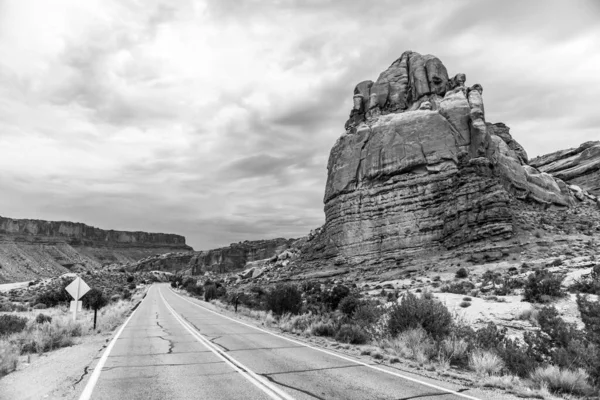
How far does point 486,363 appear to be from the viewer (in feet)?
29.5

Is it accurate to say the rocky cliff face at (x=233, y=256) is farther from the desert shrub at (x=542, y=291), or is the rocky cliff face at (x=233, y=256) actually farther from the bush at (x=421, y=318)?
the bush at (x=421, y=318)

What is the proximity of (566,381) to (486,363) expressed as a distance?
6.10 ft

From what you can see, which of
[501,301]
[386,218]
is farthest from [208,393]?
[386,218]

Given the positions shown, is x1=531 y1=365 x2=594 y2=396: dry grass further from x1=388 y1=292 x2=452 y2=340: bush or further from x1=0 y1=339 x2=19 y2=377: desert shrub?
x1=0 y1=339 x2=19 y2=377: desert shrub

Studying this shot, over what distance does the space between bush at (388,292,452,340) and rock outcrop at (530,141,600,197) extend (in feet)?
287

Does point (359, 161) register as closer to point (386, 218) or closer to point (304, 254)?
point (386, 218)

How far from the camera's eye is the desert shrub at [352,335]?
45.3 ft

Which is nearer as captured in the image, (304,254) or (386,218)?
(386,218)

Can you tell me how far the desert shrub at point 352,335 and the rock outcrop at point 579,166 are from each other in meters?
88.1

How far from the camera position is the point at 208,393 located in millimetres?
7281

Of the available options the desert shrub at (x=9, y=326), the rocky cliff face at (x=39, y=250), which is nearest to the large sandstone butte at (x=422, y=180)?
the desert shrub at (x=9, y=326)

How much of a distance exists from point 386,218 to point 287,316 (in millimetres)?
44955

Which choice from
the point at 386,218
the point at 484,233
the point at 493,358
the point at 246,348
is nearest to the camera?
the point at 493,358

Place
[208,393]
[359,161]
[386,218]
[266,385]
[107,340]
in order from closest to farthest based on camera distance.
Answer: [208,393]
[266,385]
[107,340]
[386,218]
[359,161]
